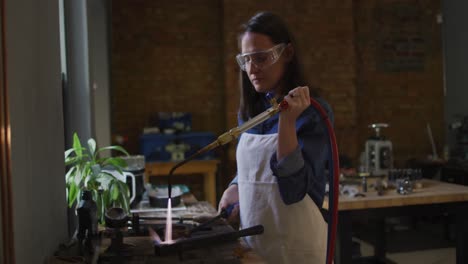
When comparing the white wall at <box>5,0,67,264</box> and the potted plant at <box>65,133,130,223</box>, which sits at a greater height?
the white wall at <box>5,0,67,264</box>

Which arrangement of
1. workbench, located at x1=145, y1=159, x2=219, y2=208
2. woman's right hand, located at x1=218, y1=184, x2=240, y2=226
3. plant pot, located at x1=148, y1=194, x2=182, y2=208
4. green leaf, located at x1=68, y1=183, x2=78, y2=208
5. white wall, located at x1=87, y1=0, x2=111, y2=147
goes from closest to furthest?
woman's right hand, located at x1=218, y1=184, x2=240, y2=226, green leaf, located at x1=68, y1=183, x2=78, y2=208, plant pot, located at x1=148, y1=194, x2=182, y2=208, white wall, located at x1=87, y1=0, x2=111, y2=147, workbench, located at x1=145, y1=159, x2=219, y2=208

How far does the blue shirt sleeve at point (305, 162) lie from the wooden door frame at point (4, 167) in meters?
0.73

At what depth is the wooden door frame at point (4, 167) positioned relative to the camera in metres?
1.00

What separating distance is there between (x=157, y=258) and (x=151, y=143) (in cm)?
390

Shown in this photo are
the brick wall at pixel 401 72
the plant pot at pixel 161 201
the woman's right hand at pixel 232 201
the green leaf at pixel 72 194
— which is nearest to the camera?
the woman's right hand at pixel 232 201

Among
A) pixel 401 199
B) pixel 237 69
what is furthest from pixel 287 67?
pixel 237 69

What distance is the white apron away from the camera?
1498 millimetres

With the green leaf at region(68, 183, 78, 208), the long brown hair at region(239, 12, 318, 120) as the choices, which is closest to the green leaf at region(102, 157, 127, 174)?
the green leaf at region(68, 183, 78, 208)

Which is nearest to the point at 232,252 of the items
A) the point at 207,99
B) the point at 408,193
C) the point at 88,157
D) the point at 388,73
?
the point at 88,157

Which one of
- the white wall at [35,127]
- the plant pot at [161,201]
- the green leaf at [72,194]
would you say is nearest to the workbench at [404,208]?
the plant pot at [161,201]

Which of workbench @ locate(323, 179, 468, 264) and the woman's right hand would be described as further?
workbench @ locate(323, 179, 468, 264)

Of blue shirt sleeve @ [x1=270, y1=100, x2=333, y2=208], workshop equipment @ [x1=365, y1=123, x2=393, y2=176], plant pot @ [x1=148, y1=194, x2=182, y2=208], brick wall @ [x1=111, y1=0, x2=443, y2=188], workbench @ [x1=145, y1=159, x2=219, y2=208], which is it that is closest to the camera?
blue shirt sleeve @ [x1=270, y1=100, x2=333, y2=208]

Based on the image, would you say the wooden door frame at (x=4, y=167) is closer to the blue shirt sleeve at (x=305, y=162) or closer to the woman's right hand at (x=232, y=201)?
the blue shirt sleeve at (x=305, y=162)

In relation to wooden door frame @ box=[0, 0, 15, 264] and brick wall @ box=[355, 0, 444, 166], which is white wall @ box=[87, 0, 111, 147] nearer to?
brick wall @ box=[355, 0, 444, 166]
